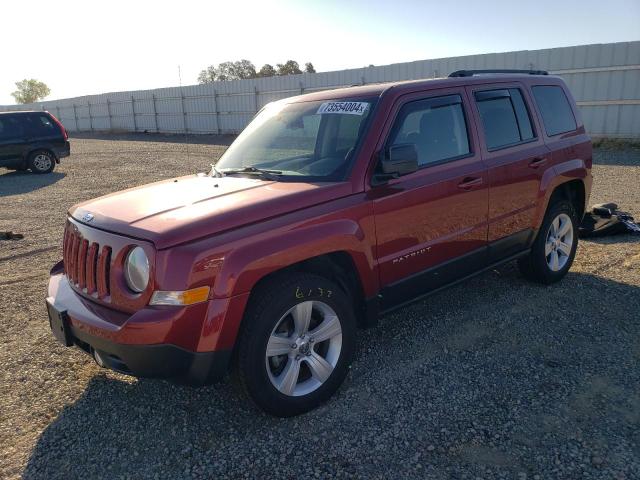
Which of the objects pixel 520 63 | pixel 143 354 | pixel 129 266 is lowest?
pixel 143 354

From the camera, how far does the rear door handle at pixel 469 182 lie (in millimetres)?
3976

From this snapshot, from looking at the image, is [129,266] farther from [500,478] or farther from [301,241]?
[500,478]

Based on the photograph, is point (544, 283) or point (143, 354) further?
point (544, 283)

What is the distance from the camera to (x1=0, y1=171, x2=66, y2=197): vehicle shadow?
42.3ft

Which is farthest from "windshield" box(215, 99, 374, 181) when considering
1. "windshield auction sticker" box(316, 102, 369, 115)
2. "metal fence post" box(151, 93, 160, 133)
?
"metal fence post" box(151, 93, 160, 133)

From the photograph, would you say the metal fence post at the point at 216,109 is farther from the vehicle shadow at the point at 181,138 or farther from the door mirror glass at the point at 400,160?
the door mirror glass at the point at 400,160

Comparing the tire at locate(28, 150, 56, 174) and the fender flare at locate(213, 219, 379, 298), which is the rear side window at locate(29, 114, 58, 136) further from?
the fender flare at locate(213, 219, 379, 298)

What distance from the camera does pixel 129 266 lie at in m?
2.84

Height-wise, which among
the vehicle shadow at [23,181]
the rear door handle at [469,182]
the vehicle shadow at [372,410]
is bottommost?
the vehicle shadow at [23,181]

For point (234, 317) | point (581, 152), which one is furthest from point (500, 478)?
point (581, 152)

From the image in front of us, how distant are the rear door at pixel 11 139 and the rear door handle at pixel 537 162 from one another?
15.1m

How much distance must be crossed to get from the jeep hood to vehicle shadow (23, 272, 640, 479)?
1218 millimetres

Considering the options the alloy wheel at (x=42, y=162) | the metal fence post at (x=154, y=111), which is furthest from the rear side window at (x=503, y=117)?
the metal fence post at (x=154, y=111)

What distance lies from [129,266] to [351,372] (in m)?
1.73
